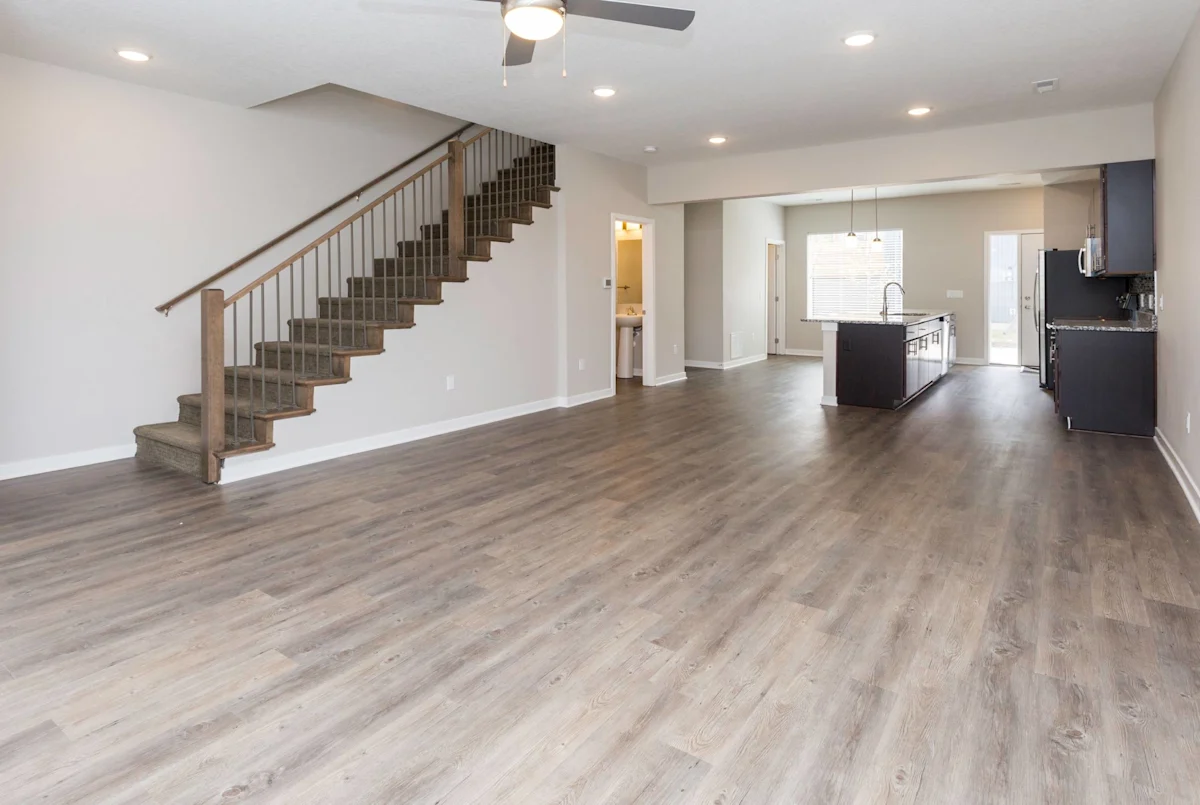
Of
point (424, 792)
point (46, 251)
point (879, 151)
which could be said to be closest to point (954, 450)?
point (879, 151)

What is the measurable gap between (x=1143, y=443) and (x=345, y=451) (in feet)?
18.7

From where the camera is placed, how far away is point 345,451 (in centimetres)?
531

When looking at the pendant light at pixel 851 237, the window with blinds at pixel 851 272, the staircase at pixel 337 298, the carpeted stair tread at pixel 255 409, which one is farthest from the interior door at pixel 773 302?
the carpeted stair tread at pixel 255 409

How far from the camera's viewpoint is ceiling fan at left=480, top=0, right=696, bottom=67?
2814mm

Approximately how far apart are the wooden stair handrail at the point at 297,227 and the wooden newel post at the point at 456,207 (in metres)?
0.91

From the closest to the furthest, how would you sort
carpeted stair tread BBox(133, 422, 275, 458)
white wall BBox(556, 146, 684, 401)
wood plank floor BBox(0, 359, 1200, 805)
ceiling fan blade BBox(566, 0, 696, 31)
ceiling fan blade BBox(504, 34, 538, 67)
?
wood plank floor BBox(0, 359, 1200, 805) → ceiling fan blade BBox(566, 0, 696, 31) → ceiling fan blade BBox(504, 34, 538, 67) → carpeted stair tread BBox(133, 422, 275, 458) → white wall BBox(556, 146, 684, 401)

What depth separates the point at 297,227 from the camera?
19.8ft

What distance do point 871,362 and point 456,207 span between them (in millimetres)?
4124

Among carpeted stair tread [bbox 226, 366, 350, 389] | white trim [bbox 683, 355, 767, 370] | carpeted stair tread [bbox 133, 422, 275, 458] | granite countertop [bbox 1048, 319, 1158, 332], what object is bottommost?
carpeted stair tread [bbox 133, 422, 275, 458]

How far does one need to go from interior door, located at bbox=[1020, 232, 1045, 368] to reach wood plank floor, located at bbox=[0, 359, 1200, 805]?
23.0ft

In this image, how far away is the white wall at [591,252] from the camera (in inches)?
291

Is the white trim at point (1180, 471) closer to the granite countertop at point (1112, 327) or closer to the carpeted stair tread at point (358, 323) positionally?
the granite countertop at point (1112, 327)

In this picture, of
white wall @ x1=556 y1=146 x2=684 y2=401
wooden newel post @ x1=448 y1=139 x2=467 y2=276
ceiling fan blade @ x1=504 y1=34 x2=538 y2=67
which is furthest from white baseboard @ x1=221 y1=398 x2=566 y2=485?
ceiling fan blade @ x1=504 y1=34 x2=538 y2=67

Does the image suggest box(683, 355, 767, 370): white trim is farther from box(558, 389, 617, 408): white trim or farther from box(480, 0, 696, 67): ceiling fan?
box(480, 0, 696, 67): ceiling fan
